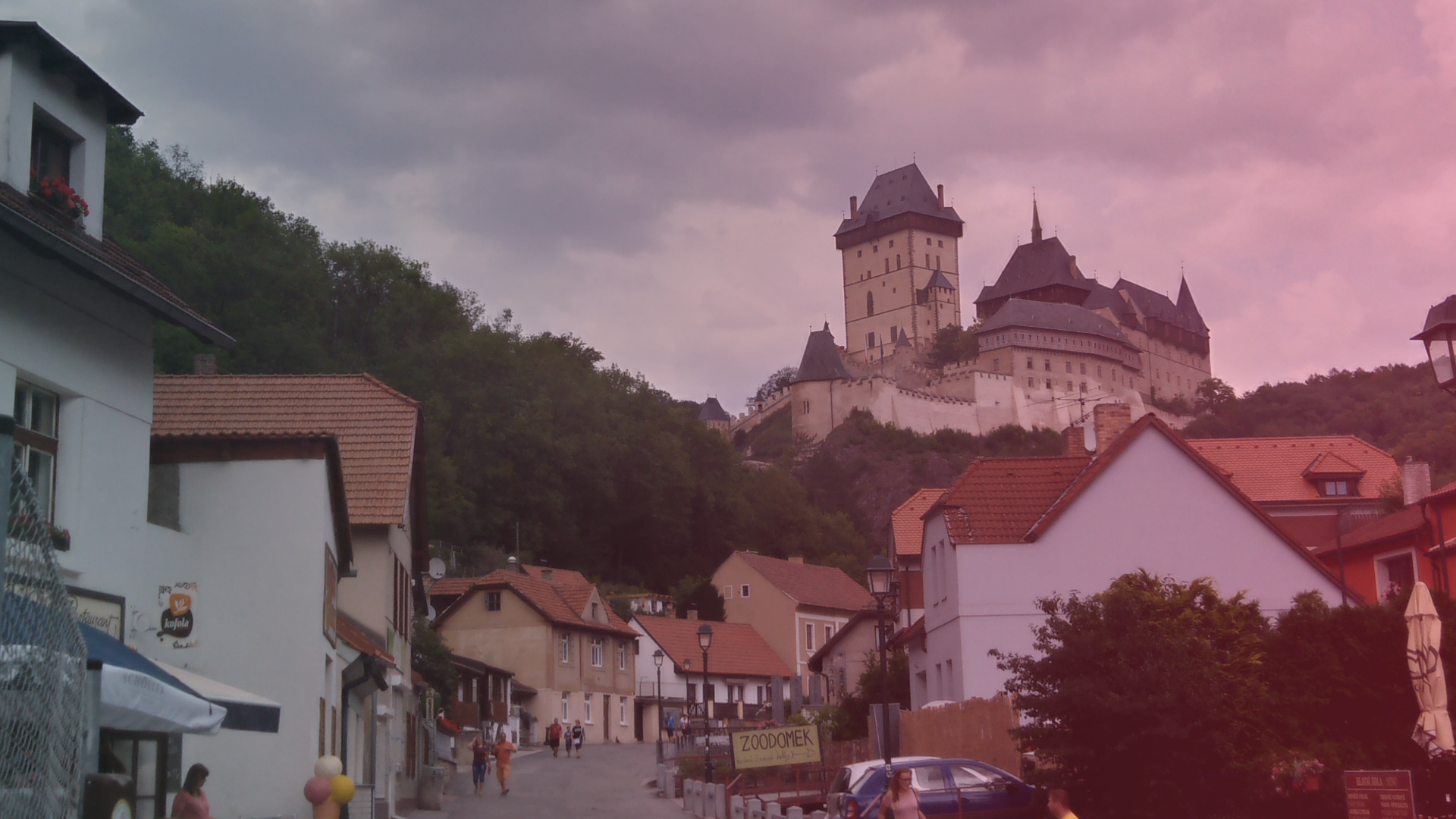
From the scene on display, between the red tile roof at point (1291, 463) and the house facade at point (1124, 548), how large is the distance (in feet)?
38.6

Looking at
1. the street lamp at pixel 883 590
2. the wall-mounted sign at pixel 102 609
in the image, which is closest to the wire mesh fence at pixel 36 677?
the wall-mounted sign at pixel 102 609

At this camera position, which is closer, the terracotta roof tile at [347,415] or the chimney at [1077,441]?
the terracotta roof tile at [347,415]

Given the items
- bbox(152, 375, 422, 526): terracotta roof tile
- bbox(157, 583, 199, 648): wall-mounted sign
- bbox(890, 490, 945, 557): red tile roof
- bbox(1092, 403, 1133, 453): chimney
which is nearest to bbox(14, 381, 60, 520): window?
bbox(157, 583, 199, 648): wall-mounted sign

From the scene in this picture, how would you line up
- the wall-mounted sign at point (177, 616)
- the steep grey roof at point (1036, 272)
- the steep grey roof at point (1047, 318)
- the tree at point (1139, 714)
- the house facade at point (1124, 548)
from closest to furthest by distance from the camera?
the wall-mounted sign at point (177, 616), the tree at point (1139, 714), the house facade at point (1124, 548), the steep grey roof at point (1047, 318), the steep grey roof at point (1036, 272)

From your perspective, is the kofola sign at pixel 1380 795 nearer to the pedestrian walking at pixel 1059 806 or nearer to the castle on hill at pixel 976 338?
the pedestrian walking at pixel 1059 806

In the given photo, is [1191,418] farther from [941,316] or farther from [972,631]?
[972,631]

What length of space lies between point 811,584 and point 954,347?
80491 mm

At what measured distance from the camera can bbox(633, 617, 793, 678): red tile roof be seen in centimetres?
6519

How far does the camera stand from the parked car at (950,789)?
19109 mm

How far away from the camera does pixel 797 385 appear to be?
14438 centimetres

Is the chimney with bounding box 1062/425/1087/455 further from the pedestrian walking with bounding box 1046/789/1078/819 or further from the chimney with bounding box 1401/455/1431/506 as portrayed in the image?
the pedestrian walking with bounding box 1046/789/1078/819

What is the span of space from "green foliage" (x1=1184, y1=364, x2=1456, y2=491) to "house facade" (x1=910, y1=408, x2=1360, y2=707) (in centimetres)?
6350

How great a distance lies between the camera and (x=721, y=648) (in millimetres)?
69000

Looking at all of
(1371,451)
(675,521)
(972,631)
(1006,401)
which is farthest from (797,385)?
(972,631)
